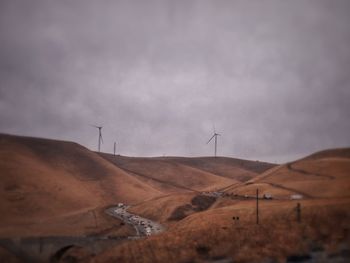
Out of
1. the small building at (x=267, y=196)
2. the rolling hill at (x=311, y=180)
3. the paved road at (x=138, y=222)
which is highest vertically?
the rolling hill at (x=311, y=180)

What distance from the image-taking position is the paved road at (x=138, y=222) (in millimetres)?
85025

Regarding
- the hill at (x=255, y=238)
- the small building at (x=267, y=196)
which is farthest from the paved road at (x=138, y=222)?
the small building at (x=267, y=196)

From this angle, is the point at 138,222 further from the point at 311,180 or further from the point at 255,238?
the point at 311,180

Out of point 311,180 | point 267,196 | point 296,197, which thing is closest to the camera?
point 296,197

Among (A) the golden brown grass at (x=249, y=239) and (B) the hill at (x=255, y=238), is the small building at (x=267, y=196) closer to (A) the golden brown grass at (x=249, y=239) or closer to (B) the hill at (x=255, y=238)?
(B) the hill at (x=255, y=238)

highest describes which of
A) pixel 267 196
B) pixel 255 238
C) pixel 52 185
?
pixel 52 185

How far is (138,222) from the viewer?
9644 cm

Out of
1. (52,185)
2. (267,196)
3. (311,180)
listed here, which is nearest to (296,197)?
(267,196)

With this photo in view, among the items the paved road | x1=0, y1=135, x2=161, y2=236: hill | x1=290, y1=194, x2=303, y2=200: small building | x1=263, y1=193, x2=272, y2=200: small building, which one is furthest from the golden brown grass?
x1=0, y1=135, x2=161, y2=236: hill

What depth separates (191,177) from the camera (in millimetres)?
195875

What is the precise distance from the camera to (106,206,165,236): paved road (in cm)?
8503

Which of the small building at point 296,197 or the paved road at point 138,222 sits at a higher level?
the small building at point 296,197

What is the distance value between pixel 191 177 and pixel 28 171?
277ft

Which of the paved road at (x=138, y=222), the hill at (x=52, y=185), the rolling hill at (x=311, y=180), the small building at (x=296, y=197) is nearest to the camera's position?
the paved road at (x=138, y=222)
